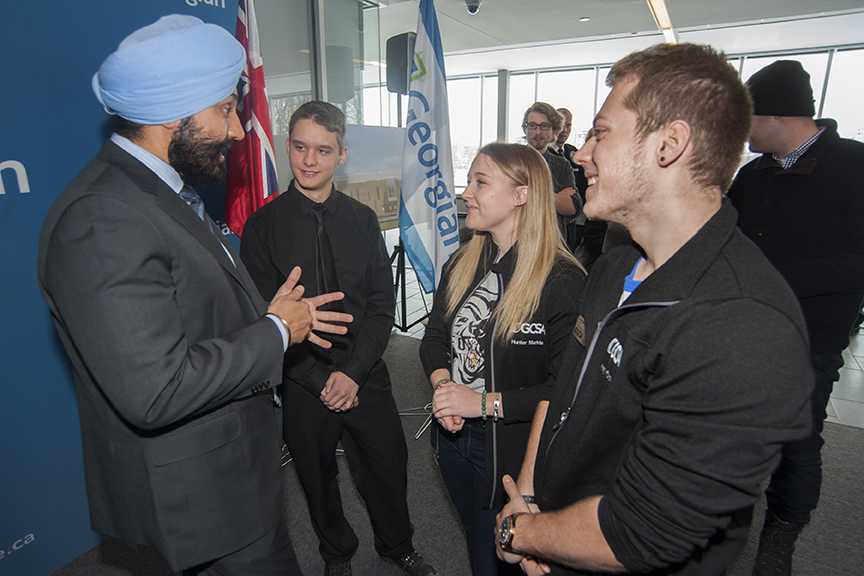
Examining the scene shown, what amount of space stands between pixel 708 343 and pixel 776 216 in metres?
1.61

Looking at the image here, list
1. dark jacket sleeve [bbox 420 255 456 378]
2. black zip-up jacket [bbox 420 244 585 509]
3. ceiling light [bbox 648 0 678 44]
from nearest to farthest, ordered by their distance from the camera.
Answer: black zip-up jacket [bbox 420 244 585 509] < dark jacket sleeve [bbox 420 255 456 378] < ceiling light [bbox 648 0 678 44]

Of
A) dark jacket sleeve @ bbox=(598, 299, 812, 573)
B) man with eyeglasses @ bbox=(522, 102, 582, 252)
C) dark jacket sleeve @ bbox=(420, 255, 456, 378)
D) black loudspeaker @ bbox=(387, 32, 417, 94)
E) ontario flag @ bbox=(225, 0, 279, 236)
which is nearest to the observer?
dark jacket sleeve @ bbox=(598, 299, 812, 573)

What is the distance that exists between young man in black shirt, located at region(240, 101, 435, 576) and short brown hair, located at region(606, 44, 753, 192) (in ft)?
4.18

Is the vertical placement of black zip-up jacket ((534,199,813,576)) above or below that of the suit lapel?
below

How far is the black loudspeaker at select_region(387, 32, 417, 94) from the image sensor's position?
3.96 m

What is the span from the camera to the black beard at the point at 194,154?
1108 millimetres

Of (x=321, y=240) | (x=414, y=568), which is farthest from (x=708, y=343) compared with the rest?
(x=414, y=568)

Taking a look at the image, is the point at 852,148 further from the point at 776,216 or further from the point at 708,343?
the point at 708,343

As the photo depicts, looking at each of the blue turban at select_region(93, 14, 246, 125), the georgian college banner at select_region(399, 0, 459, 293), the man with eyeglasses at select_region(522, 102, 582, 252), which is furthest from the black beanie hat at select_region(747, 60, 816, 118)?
the blue turban at select_region(93, 14, 246, 125)

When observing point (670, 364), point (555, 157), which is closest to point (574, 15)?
point (555, 157)

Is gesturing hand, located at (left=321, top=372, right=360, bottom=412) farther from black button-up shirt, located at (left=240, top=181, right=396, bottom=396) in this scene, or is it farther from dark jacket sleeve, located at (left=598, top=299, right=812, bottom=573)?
dark jacket sleeve, located at (left=598, top=299, right=812, bottom=573)

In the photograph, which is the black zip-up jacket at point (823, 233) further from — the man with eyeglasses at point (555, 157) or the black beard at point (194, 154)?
the black beard at point (194, 154)

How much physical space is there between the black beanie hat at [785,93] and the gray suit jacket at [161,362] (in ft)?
6.73

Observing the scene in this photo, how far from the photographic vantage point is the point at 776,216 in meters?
1.86
